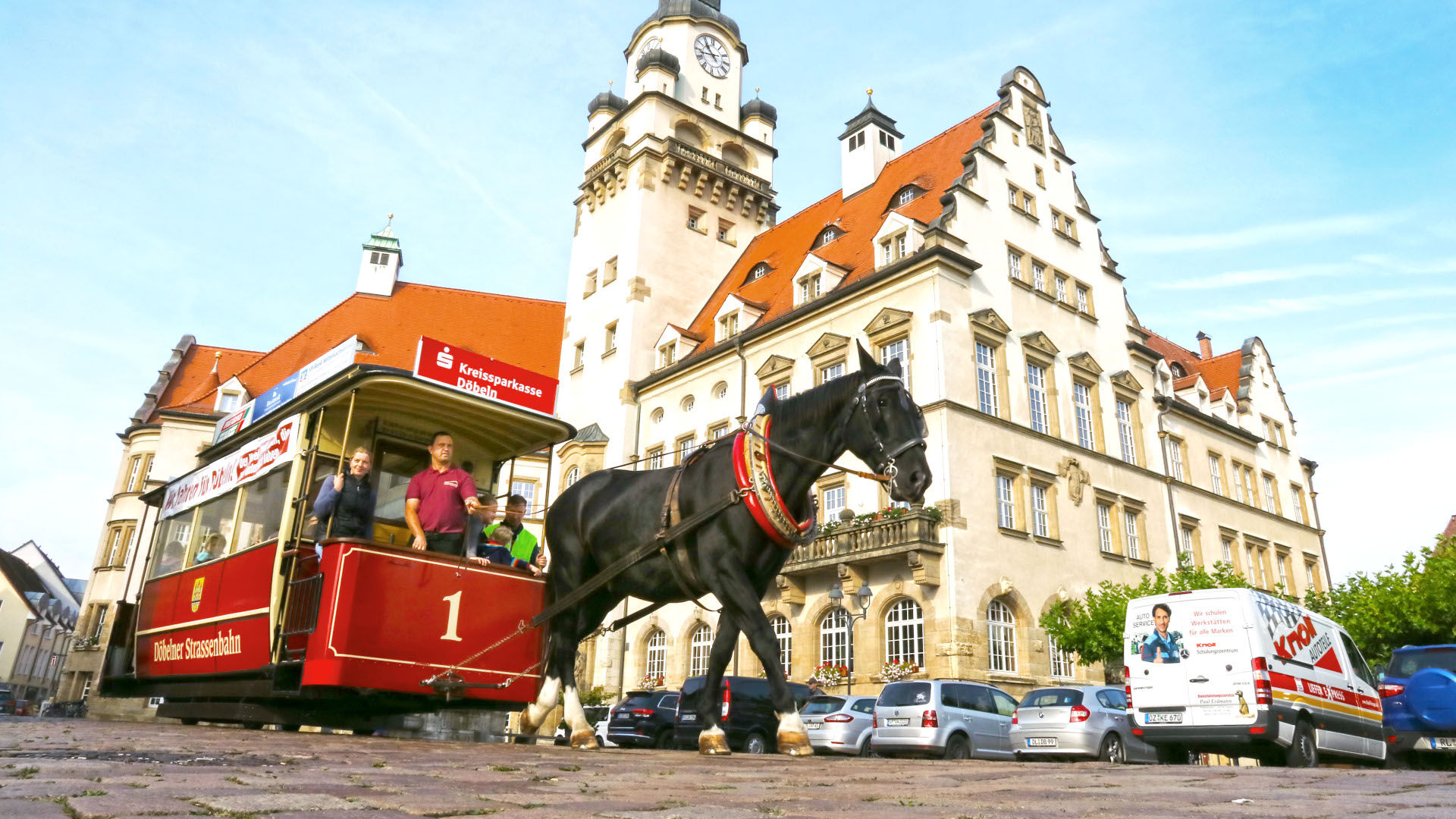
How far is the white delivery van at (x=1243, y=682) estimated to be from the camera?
12.5 meters

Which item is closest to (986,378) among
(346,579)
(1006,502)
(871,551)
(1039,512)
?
(1006,502)

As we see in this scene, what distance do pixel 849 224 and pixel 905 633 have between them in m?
14.4

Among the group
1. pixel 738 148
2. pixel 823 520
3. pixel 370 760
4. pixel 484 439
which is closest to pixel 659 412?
pixel 823 520

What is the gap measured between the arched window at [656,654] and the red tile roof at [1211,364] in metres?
22.3

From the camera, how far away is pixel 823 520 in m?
27.1

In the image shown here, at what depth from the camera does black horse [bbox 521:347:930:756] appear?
6.79 meters

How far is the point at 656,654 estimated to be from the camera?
31.3 metres

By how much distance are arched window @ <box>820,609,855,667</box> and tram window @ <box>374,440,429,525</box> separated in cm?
1599

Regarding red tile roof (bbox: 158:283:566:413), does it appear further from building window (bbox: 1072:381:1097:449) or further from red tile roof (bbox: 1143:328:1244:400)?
red tile roof (bbox: 1143:328:1244:400)

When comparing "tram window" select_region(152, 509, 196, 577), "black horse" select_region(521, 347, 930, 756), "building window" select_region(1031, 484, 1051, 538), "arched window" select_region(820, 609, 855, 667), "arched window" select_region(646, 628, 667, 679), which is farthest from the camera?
"arched window" select_region(646, 628, 667, 679)

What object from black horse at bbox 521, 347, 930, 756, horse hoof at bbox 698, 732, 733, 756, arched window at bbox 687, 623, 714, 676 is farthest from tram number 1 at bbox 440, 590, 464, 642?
arched window at bbox 687, 623, 714, 676

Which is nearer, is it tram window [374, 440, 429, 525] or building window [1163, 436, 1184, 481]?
tram window [374, 440, 429, 525]

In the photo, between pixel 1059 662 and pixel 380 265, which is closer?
pixel 1059 662

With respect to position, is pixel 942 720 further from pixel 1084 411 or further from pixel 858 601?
pixel 1084 411
